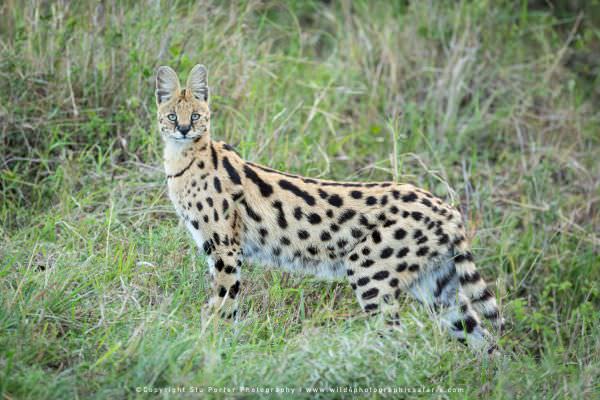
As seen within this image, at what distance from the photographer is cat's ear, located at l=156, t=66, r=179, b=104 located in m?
7.18

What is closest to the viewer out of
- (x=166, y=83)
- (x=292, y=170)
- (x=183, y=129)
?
(x=183, y=129)

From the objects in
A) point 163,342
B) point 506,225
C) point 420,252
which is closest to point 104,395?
point 163,342

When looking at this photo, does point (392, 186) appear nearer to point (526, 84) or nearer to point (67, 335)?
point (67, 335)

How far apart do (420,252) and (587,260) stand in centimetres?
332

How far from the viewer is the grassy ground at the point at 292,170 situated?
5.88 metres

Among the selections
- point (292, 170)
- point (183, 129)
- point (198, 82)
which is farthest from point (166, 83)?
point (292, 170)

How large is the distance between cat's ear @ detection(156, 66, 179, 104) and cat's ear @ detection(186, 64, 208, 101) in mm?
117

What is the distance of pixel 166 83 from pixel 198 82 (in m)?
0.26

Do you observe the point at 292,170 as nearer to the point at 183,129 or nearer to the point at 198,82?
the point at 198,82

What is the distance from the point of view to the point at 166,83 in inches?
284

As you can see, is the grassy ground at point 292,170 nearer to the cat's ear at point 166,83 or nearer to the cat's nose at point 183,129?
the cat's nose at point 183,129

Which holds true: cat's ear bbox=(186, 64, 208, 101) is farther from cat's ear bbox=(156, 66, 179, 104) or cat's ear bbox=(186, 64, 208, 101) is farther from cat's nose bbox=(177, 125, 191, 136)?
cat's nose bbox=(177, 125, 191, 136)

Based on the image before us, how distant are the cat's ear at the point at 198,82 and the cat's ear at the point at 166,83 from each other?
0.38ft

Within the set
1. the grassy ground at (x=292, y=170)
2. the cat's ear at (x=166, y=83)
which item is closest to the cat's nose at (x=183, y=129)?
the cat's ear at (x=166, y=83)
